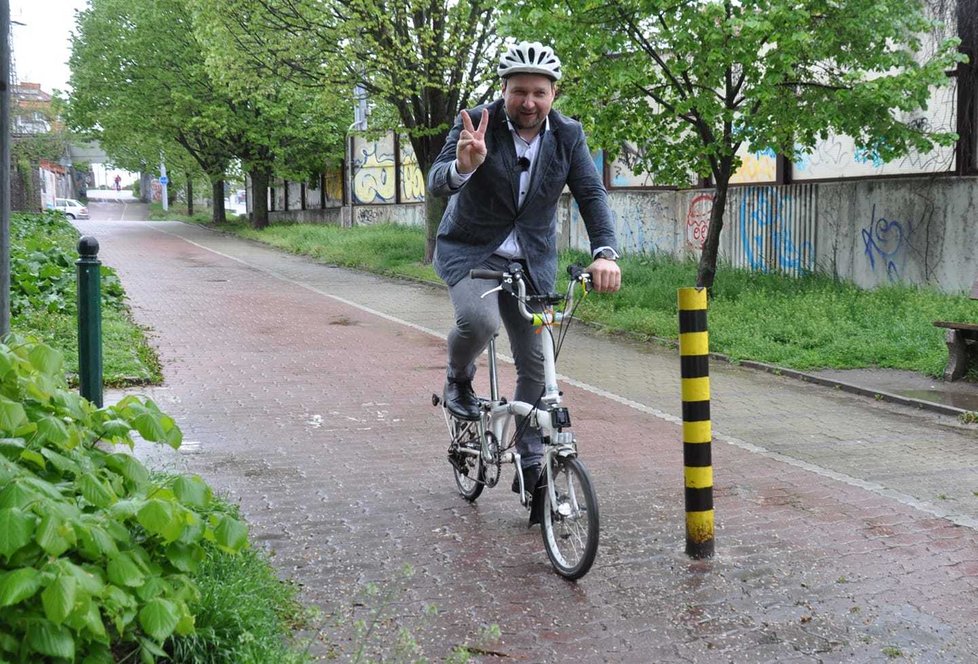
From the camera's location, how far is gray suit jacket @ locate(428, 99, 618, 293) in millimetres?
4668

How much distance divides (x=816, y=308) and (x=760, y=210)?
4.98 meters

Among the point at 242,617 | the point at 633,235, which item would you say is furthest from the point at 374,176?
the point at 242,617

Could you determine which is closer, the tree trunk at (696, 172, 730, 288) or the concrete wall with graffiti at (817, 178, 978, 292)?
the concrete wall with graffiti at (817, 178, 978, 292)

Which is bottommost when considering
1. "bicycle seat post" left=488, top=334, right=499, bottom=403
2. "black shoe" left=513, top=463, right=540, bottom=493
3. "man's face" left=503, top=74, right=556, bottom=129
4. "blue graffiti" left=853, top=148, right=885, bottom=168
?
"black shoe" left=513, top=463, right=540, bottom=493

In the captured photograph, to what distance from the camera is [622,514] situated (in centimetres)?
530

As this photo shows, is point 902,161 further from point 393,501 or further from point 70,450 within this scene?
point 70,450

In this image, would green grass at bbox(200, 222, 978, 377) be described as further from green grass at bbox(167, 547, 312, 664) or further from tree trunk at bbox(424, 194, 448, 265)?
green grass at bbox(167, 547, 312, 664)

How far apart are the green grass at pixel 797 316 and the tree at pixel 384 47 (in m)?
5.19

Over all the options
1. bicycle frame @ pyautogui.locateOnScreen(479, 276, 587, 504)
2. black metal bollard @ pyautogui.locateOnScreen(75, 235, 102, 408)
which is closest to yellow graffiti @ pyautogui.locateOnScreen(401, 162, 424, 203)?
black metal bollard @ pyautogui.locateOnScreen(75, 235, 102, 408)

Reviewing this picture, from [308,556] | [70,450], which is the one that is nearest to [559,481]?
[308,556]

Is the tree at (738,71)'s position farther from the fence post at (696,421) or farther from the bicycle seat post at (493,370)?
the fence post at (696,421)

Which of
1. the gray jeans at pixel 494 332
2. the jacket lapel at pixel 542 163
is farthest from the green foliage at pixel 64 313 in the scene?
the jacket lapel at pixel 542 163

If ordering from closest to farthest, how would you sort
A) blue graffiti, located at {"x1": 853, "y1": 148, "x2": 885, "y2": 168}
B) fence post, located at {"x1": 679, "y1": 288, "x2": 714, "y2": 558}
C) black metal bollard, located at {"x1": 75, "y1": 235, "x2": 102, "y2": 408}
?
1. fence post, located at {"x1": 679, "y1": 288, "x2": 714, "y2": 558}
2. black metal bollard, located at {"x1": 75, "y1": 235, "x2": 102, "y2": 408}
3. blue graffiti, located at {"x1": 853, "y1": 148, "x2": 885, "y2": 168}

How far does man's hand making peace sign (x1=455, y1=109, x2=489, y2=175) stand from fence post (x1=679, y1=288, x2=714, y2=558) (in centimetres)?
101
